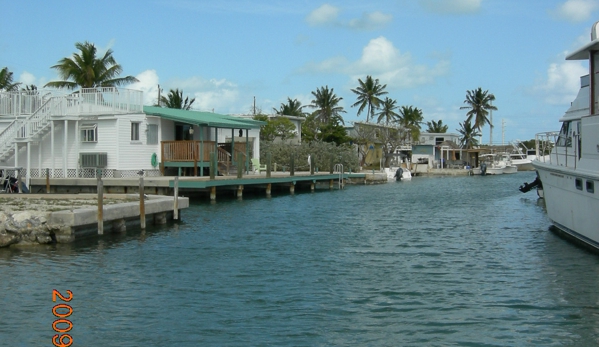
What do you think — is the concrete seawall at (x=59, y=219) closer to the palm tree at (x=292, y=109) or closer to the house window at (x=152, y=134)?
the house window at (x=152, y=134)

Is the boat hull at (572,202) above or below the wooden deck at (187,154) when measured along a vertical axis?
below

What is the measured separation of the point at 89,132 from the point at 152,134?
325 centimetres

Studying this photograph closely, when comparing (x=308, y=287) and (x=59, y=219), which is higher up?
(x=59, y=219)

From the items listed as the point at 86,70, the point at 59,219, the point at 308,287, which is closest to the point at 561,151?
the point at 308,287

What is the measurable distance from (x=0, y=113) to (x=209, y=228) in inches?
781

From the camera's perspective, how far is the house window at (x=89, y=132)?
34469mm

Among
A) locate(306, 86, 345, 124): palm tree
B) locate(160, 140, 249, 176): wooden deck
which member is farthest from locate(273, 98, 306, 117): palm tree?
locate(160, 140, 249, 176): wooden deck

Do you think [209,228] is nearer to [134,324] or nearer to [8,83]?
[134,324]

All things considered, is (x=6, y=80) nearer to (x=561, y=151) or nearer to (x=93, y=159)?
(x=93, y=159)

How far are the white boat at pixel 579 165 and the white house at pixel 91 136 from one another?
19.6m

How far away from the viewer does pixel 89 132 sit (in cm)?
3478

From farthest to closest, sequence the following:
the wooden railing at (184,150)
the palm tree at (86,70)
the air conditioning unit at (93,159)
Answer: the palm tree at (86,70)
the wooden railing at (184,150)
the air conditioning unit at (93,159)
